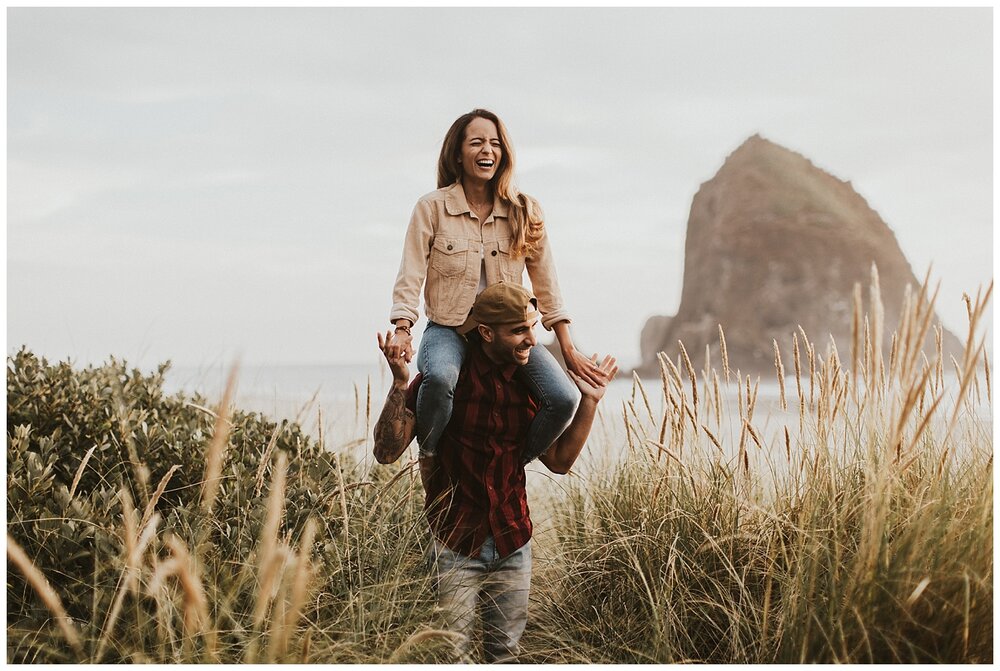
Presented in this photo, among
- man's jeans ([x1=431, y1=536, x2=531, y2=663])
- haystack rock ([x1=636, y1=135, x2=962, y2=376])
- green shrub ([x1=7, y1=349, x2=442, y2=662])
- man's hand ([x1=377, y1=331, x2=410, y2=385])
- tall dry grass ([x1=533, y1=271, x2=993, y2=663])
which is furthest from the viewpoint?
haystack rock ([x1=636, y1=135, x2=962, y2=376])

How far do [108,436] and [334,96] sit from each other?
1.76m

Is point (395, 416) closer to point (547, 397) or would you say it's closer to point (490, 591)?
point (547, 397)

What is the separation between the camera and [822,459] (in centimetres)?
274

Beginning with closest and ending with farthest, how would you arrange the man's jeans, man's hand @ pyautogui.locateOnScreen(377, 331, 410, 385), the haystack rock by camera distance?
man's hand @ pyautogui.locateOnScreen(377, 331, 410, 385) < the man's jeans < the haystack rock

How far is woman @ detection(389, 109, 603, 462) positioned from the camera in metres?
2.57

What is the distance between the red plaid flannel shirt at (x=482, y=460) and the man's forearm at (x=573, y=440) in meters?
0.13

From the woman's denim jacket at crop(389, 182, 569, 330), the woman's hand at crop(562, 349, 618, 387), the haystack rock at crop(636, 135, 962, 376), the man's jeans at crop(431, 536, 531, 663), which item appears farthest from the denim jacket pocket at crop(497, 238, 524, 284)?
the haystack rock at crop(636, 135, 962, 376)

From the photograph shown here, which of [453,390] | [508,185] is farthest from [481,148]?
[453,390]

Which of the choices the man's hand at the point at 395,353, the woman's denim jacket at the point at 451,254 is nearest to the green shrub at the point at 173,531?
the man's hand at the point at 395,353

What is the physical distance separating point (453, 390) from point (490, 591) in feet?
2.21

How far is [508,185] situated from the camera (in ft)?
9.07

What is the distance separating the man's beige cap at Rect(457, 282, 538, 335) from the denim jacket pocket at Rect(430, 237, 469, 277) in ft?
0.67

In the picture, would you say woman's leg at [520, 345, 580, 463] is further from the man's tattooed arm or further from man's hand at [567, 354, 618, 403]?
the man's tattooed arm

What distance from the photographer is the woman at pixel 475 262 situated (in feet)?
8.43
